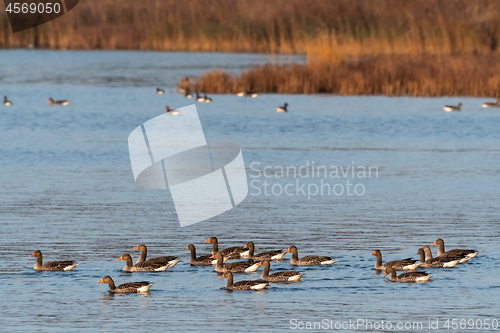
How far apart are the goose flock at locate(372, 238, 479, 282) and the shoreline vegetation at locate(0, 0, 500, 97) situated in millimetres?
24598

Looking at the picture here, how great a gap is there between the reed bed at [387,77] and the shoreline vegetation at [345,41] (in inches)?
1.7

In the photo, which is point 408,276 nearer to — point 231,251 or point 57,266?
point 231,251

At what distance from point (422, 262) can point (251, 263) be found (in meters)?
2.69

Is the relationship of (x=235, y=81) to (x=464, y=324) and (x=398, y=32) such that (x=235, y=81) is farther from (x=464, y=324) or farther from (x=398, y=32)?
(x=464, y=324)

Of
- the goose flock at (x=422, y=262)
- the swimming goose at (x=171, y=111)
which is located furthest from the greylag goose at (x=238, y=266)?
the swimming goose at (x=171, y=111)

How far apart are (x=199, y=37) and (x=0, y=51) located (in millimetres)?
23940

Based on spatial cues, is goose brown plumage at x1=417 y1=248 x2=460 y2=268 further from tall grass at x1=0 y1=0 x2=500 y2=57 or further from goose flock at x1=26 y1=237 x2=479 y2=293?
tall grass at x1=0 y1=0 x2=500 y2=57

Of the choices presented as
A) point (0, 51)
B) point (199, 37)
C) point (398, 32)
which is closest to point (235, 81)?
point (398, 32)

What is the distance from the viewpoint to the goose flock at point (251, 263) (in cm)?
1219

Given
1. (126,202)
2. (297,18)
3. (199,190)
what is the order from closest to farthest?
(126,202) → (199,190) → (297,18)

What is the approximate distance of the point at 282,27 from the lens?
48906 mm

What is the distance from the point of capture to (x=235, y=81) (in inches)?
1572

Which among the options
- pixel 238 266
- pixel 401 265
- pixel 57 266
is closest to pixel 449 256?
pixel 401 265

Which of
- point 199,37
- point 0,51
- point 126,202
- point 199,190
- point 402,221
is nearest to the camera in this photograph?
point 402,221
